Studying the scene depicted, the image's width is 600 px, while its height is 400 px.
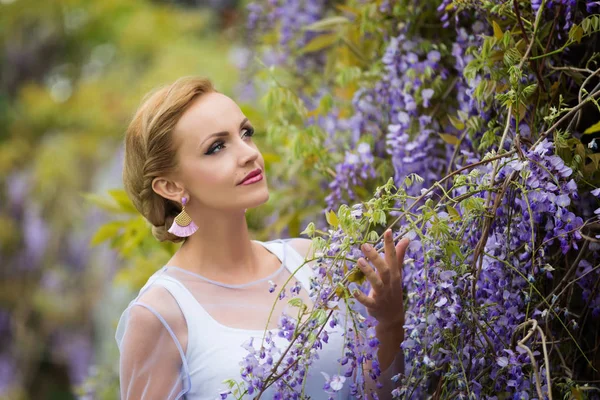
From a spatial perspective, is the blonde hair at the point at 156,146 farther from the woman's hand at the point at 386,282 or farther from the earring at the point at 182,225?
the woman's hand at the point at 386,282

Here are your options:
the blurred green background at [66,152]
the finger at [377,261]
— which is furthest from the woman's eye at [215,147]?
the blurred green background at [66,152]

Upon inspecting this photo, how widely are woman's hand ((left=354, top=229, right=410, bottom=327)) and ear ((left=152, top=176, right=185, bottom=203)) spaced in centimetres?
55

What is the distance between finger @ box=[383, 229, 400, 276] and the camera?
1568 millimetres

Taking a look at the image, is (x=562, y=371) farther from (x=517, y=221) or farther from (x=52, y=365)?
(x=52, y=365)

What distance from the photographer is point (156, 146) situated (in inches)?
72.8

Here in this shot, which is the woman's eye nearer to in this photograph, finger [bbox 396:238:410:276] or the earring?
the earring

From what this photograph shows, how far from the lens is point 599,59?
1.87 meters

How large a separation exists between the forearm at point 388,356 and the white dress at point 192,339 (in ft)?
0.28

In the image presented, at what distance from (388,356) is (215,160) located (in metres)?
0.63

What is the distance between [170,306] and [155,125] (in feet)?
1.46

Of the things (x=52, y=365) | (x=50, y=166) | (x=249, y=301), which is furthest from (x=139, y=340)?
(x=52, y=365)

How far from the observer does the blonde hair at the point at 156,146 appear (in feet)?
6.06

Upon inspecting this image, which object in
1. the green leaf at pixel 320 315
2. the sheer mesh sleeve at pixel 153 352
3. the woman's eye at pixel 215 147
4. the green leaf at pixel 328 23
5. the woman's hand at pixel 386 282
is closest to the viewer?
the green leaf at pixel 320 315

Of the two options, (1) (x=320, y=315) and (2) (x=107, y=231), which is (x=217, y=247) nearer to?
(1) (x=320, y=315)
